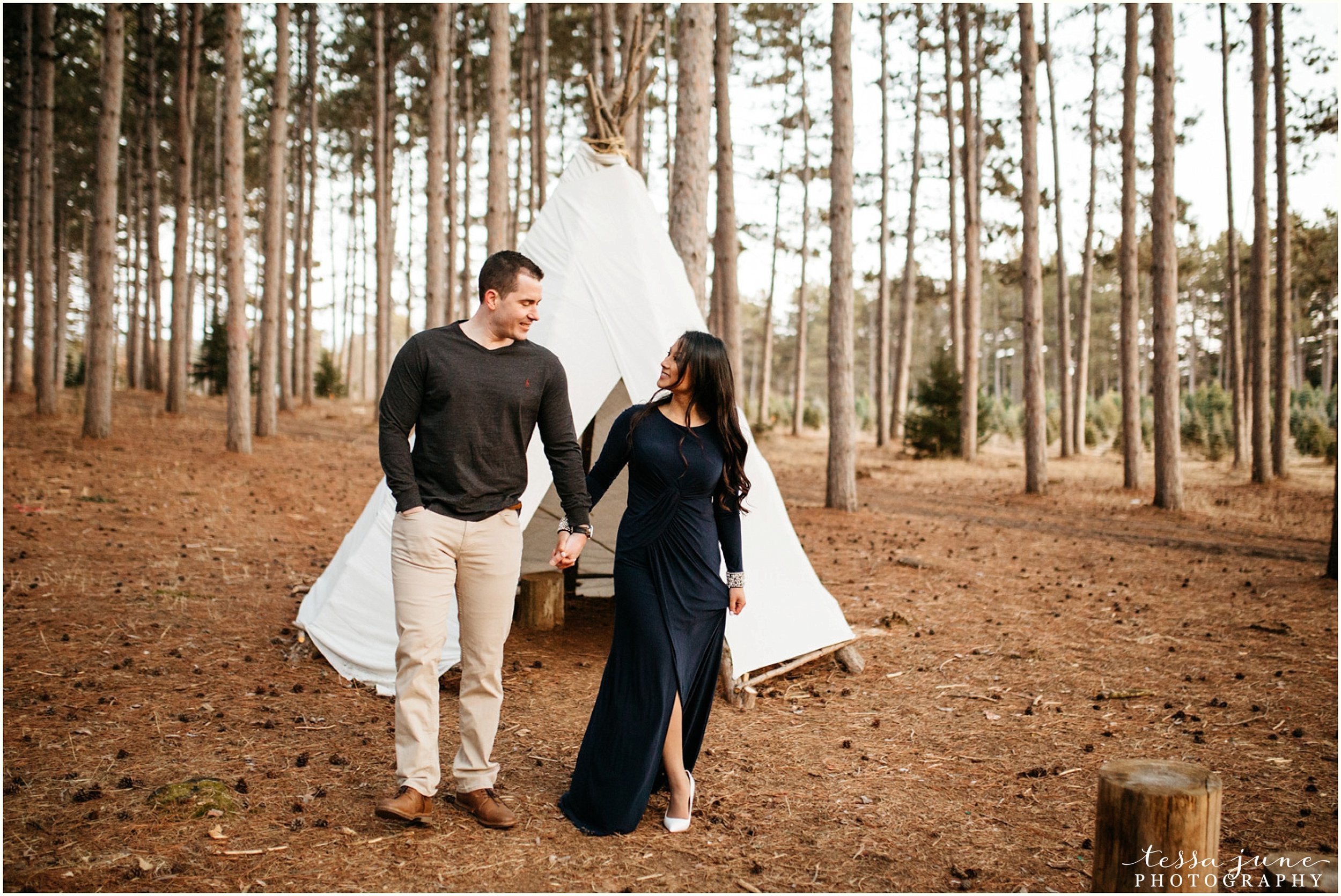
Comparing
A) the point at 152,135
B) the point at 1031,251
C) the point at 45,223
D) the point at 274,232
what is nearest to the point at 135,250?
the point at 152,135

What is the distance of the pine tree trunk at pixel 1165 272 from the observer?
1145 cm

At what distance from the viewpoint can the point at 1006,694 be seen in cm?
531

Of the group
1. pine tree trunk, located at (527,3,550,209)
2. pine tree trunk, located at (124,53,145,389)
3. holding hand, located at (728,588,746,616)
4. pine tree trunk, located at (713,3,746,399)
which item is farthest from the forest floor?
pine tree trunk, located at (124,53,145,389)

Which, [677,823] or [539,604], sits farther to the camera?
[539,604]

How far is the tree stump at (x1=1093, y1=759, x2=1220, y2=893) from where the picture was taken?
2.61 m

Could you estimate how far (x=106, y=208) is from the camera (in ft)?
40.3

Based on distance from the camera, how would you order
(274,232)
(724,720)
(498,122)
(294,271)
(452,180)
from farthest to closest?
(294,271) → (452,180) → (274,232) → (498,122) → (724,720)

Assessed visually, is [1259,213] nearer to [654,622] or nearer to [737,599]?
[737,599]

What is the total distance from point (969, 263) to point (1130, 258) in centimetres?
339

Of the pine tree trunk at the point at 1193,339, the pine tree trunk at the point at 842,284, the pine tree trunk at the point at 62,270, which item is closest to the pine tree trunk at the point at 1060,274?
the pine tree trunk at the point at 842,284

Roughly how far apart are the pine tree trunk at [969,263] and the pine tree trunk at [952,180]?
1.35 ft

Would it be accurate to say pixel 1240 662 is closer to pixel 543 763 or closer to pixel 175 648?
pixel 543 763

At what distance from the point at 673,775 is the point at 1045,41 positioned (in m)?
19.7

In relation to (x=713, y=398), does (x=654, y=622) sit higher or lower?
lower
